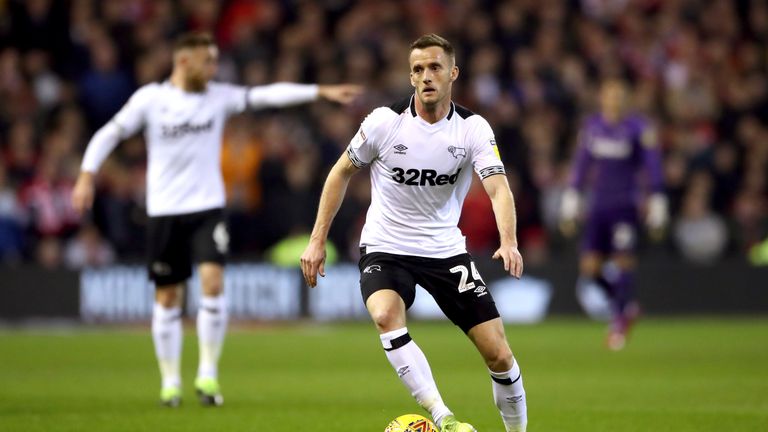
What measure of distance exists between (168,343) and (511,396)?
3.59 m

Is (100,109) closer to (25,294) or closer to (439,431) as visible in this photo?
(25,294)

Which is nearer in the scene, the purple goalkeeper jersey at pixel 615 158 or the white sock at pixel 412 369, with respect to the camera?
the white sock at pixel 412 369

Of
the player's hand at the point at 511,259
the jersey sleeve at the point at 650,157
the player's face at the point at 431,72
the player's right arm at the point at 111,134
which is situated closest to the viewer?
the player's hand at the point at 511,259

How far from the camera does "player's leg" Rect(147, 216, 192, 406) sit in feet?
34.4

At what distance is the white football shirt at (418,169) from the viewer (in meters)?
7.86

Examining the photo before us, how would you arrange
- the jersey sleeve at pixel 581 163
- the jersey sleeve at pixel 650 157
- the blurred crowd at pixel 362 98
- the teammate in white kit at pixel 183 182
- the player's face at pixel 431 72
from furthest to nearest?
1. the blurred crowd at pixel 362 98
2. the jersey sleeve at pixel 581 163
3. the jersey sleeve at pixel 650 157
4. the teammate in white kit at pixel 183 182
5. the player's face at pixel 431 72

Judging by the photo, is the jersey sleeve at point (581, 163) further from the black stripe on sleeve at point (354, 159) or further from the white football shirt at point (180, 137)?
the black stripe on sleeve at point (354, 159)

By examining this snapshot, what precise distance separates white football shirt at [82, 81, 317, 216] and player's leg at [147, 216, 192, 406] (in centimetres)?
14

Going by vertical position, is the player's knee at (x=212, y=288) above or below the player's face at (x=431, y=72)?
below

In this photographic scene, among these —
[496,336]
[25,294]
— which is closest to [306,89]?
[496,336]

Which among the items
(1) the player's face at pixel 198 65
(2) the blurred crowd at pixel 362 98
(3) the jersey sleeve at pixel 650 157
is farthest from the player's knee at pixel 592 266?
(1) the player's face at pixel 198 65

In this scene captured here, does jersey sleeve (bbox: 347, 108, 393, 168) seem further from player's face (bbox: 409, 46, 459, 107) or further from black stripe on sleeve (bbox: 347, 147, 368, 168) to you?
player's face (bbox: 409, 46, 459, 107)

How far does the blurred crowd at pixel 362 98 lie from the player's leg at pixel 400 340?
39.5 feet

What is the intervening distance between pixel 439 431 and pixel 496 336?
646 mm
